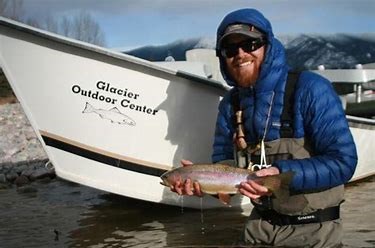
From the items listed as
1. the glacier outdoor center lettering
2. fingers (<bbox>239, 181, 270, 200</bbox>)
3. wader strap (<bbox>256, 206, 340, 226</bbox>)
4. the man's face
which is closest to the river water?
the glacier outdoor center lettering

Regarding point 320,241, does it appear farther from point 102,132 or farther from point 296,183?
point 102,132

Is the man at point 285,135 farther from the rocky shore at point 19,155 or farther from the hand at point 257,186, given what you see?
the rocky shore at point 19,155

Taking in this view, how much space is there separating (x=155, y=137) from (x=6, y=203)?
290 centimetres

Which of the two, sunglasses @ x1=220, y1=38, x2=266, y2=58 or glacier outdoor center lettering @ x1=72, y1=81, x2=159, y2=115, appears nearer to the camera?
sunglasses @ x1=220, y1=38, x2=266, y2=58

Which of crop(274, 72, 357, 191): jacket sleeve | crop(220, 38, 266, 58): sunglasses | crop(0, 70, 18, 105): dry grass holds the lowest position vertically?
crop(0, 70, 18, 105): dry grass

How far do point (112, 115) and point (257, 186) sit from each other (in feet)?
9.44

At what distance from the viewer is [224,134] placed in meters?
4.03

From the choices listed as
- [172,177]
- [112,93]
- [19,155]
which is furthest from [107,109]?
[19,155]

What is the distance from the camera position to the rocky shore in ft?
32.7

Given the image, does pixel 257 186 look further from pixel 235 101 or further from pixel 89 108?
pixel 89 108

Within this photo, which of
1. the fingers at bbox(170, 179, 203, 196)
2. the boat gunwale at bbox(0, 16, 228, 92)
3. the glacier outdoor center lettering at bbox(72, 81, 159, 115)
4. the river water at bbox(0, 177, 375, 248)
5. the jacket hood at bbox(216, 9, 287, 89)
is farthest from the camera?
the glacier outdoor center lettering at bbox(72, 81, 159, 115)

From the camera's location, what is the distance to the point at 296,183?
132 inches

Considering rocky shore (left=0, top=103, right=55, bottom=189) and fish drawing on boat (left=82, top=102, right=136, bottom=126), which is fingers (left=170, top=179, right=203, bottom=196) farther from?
rocky shore (left=0, top=103, right=55, bottom=189)

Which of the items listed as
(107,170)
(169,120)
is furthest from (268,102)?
(107,170)
